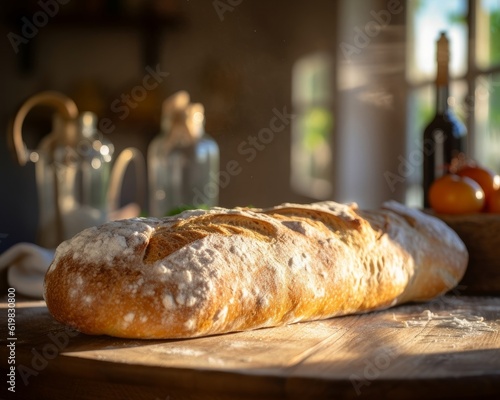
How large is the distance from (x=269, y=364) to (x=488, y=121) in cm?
353

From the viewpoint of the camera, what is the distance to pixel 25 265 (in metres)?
1.81

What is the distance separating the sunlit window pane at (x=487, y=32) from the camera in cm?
430

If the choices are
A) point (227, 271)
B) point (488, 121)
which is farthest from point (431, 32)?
point (227, 271)

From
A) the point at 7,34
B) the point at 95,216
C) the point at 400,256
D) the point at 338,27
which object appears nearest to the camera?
the point at 400,256

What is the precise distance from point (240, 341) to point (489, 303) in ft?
2.24

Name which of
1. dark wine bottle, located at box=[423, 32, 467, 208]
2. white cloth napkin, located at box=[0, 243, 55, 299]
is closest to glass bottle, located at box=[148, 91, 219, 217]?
dark wine bottle, located at box=[423, 32, 467, 208]

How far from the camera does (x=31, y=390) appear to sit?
1123mm

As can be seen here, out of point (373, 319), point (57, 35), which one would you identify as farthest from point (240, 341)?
point (57, 35)

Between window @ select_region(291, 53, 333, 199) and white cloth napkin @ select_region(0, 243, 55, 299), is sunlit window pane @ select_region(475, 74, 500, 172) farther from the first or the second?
white cloth napkin @ select_region(0, 243, 55, 299)

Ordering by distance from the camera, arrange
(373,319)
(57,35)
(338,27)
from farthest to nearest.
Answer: (338,27)
(57,35)
(373,319)

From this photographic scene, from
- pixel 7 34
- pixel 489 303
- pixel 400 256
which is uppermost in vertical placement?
pixel 7 34

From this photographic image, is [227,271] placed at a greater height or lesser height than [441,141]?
lesser

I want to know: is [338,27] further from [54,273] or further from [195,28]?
[54,273]

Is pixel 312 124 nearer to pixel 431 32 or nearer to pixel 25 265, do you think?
pixel 431 32
